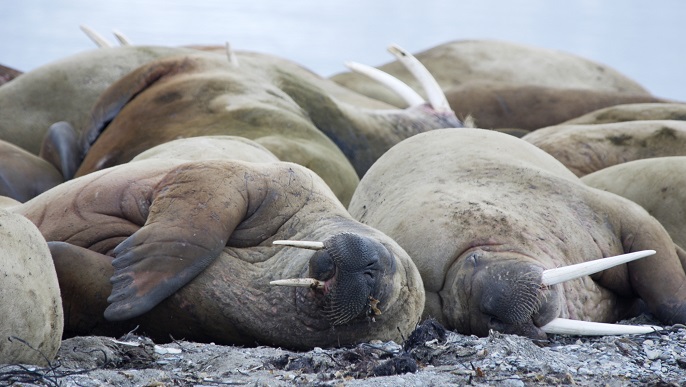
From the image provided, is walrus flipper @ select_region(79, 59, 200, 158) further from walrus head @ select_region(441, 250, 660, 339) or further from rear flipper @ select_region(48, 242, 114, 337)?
walrus head @ select_region(441, 250, 660, 339)

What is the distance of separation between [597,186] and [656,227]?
3.43ft

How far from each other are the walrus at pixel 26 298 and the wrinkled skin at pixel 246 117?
302 centimetres

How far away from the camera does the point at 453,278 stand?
4.68 meters

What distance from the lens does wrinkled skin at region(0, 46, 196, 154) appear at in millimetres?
8547

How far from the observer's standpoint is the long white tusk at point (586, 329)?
4.29m

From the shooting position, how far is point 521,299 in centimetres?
429

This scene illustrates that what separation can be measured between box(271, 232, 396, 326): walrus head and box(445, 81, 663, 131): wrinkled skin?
5.81m

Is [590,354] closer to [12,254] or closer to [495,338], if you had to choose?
[495,338]

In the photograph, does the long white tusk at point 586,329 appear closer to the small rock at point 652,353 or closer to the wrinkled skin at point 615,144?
the small rock at point 652,353

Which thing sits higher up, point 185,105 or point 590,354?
point 590,354

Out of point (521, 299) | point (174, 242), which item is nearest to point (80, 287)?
point (174, 242)

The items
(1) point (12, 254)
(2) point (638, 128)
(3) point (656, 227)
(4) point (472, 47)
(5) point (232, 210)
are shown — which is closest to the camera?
(1) point (12, 254)

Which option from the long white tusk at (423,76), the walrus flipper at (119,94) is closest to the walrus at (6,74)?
the walrus flipper at (119,94)

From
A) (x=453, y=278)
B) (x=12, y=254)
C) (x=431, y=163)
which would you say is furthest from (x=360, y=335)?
(x=431, y=163)
